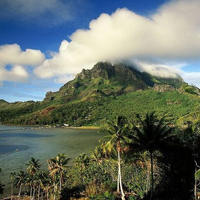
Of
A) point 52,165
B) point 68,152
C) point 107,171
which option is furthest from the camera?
point 68,152

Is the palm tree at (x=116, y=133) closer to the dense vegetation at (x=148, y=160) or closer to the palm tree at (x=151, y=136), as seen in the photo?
the dense vegetation at (x=148, y=160)

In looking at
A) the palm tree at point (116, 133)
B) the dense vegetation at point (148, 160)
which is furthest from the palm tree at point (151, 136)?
the palm tree at point (116, 133)

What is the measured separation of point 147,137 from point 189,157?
6205 millimetres

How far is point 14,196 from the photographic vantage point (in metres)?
51.9

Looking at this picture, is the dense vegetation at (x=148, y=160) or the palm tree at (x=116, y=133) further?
the palm tree at (x=116, y=133)

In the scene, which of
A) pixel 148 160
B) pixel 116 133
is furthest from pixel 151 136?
pixel 148 160

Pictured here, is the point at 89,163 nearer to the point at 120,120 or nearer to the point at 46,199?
the point at 46,199

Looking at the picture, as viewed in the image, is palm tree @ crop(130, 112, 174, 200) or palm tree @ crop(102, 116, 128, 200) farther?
palm tree @ crop(102, 116, 128, 200)

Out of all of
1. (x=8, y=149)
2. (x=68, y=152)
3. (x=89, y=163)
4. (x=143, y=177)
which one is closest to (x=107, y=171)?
(x=89, y=163)

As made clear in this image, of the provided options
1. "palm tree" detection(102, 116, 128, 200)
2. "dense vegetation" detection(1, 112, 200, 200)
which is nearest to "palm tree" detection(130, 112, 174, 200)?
"dense vegetation" detection(1, 112, 200, 200)

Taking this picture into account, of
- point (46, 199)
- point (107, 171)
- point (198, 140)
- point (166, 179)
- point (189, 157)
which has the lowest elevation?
point (46, 199)

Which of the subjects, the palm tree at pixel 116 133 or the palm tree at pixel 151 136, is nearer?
the palm tree at pixel 151 136

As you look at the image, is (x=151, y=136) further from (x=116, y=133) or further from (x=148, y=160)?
(x=148, y=160)

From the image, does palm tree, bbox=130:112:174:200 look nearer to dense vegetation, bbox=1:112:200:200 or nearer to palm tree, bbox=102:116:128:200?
dense vegetation, bbox=1:112:200:200
